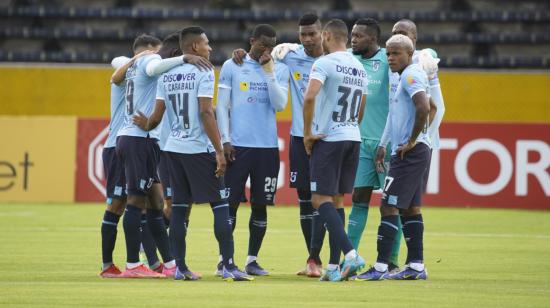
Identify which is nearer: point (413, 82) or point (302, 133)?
point (413, 82)

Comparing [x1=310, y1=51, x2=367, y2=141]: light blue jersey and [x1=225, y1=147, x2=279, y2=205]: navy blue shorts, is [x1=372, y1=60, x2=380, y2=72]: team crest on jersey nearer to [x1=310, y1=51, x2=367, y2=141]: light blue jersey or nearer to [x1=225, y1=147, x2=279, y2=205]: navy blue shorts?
[x1=310, y1=51, x2=367, y2=141]: light blue jersey

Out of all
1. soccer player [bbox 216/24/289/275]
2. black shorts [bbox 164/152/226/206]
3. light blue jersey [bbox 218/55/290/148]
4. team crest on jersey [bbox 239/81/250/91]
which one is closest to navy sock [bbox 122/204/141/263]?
black shorts [bbox 164/152/226/206]

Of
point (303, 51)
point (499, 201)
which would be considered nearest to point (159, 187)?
point (303, 51)

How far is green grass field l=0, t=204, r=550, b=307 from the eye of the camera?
888 centimetres

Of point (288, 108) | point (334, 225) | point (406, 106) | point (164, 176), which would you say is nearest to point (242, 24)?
point (288, 108)

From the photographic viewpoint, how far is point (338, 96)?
1038cm

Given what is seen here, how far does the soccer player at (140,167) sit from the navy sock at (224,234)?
0.87 metres

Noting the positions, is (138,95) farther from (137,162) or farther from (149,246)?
(149,246)

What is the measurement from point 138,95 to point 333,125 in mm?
1942

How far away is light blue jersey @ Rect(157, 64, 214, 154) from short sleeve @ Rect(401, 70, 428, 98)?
173 centimetres

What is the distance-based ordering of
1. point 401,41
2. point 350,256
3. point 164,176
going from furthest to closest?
point 164,176, point 401,41, point 350,256

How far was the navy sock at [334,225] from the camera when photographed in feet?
33.4

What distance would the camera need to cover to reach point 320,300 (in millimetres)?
→ 8750

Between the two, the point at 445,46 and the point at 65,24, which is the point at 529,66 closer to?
the point at 445,46
